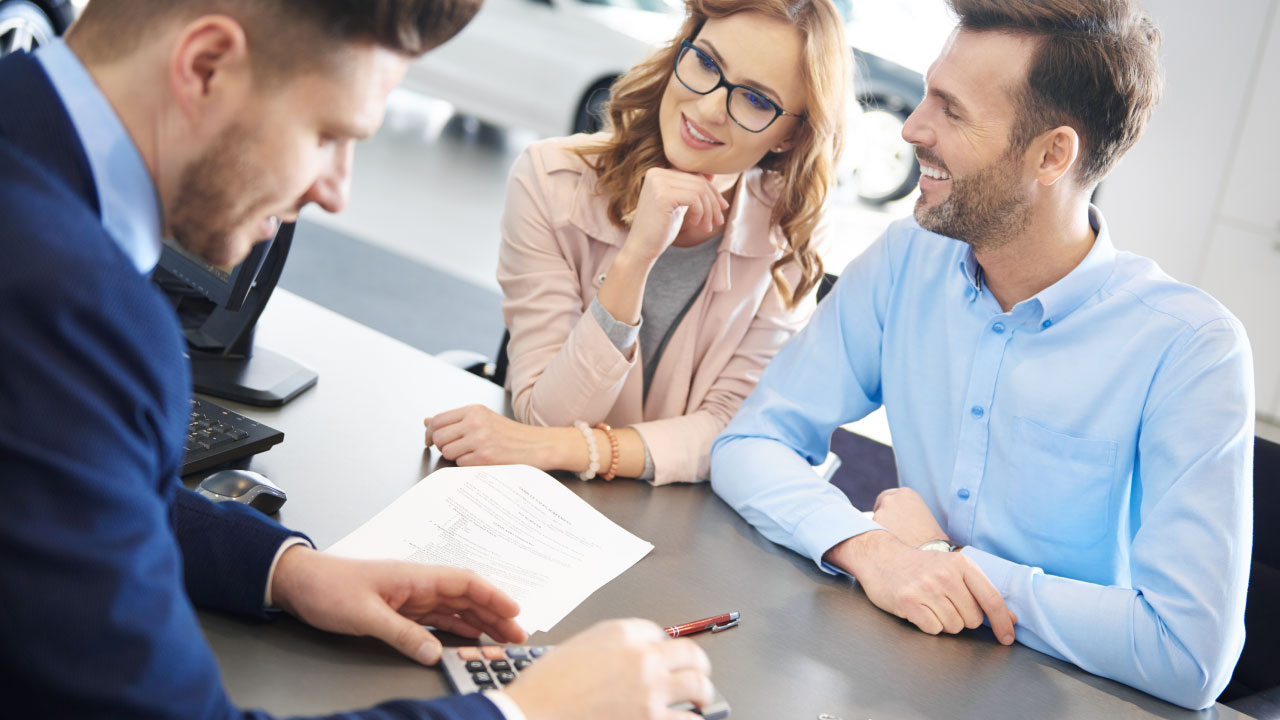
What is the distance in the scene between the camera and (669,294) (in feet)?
6.38

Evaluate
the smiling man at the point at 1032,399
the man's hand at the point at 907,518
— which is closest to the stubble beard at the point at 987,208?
the smiling man at the point at 1032,399

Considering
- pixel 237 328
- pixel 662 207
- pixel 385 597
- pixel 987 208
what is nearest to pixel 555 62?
pixel 662 207

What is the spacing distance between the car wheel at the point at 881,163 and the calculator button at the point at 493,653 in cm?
549

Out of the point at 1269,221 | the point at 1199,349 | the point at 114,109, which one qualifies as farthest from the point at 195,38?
the point at 1269,221

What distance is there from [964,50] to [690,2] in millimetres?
505

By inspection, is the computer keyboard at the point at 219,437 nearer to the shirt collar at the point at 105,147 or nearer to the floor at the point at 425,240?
the shirt collar at the point at 105,147

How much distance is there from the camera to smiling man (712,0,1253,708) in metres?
1.26

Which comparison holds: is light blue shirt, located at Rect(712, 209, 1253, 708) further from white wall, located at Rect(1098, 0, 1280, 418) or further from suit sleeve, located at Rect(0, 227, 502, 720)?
white wall, located at Rect(1098, 0, 1280, 418)

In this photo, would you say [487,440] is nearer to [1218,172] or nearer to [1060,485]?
[1060,485]

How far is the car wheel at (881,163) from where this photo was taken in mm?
6113

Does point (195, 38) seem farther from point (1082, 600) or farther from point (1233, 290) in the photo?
point (1233, 290)

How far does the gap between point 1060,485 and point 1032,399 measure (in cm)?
12

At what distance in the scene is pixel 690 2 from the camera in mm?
1831

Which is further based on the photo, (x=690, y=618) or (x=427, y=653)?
(x=690, y=618)
